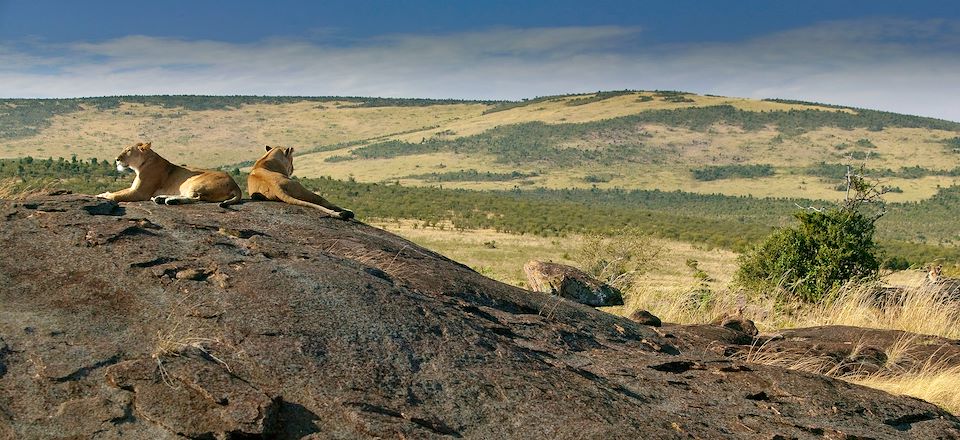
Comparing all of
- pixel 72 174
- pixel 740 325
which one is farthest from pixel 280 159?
pixel 72 174

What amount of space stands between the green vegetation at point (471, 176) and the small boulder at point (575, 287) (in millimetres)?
137942

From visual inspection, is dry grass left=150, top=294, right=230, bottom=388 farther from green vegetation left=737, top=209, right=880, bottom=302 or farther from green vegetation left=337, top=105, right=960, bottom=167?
green vegetation left=337, top=105, right=960, bottom=167

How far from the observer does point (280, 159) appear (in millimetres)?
12906

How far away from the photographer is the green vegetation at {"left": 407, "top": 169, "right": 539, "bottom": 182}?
153 metres

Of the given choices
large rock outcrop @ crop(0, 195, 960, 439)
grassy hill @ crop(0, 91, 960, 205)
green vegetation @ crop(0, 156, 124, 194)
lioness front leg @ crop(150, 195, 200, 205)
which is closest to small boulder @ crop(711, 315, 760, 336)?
large rock outcrop @ crop(0, 195, 960, 439)

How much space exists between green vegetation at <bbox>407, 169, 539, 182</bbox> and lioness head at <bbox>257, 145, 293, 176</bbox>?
139 m

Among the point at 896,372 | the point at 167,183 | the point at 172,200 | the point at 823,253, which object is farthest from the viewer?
the point at 823,253

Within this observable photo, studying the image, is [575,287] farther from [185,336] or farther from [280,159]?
[185,336]

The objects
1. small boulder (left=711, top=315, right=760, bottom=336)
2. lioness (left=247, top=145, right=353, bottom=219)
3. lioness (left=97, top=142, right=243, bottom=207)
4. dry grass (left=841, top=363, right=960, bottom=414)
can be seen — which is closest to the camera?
dry grass (left=841, top=363, right=960, bottom=414)

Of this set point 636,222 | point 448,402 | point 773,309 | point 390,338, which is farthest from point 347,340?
point 636,222

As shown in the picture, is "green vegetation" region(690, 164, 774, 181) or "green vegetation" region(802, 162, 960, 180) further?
"green vegetation" region(690, 164, 774, 181)

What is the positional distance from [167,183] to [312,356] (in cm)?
570

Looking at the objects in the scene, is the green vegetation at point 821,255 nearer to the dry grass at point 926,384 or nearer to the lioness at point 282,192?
the dry grass at point 926,384

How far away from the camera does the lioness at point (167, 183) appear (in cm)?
1081
